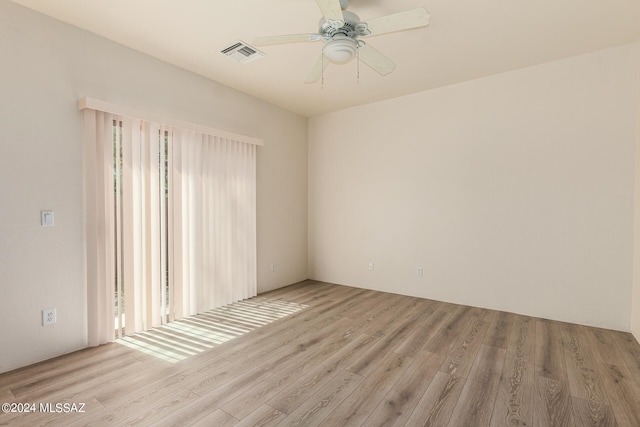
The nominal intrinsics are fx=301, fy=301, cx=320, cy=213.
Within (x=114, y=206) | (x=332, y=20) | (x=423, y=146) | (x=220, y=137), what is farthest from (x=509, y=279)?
(x=114, y=206)

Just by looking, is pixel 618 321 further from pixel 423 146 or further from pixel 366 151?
pixel 366 151

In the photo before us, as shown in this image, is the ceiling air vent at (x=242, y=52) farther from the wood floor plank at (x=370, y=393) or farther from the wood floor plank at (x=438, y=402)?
the wood floor plank at (x=438, y=402)

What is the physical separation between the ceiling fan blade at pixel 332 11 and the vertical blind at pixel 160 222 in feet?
7.23

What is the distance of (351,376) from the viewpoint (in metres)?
2.21

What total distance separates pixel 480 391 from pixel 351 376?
2.86 ft

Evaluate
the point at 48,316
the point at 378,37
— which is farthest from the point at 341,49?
the point at 48,316

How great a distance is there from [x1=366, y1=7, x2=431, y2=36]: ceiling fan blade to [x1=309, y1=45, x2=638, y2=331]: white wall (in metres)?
2.33

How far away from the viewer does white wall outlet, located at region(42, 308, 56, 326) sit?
246cm

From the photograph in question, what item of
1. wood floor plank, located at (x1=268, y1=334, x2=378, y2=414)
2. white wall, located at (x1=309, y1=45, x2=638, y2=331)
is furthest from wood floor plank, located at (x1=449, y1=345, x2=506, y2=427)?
white wall, located at (x1=309, y1=45, x2=638, y2=331)

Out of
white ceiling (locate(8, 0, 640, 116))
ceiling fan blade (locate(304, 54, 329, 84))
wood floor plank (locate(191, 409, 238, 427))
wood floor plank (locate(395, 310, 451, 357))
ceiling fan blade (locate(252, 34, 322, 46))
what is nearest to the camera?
wood floor plank (locate(191, 409, 238, 427))

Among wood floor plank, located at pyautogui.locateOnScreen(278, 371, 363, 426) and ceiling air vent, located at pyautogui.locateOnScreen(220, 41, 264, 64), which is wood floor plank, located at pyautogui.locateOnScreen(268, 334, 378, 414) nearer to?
wood floor plank, located at pyautogui.locateOnScreen(278, 371, 363, 426)

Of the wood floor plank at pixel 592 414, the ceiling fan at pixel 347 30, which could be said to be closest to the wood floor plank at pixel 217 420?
the wood floor plank at pixel 592 414

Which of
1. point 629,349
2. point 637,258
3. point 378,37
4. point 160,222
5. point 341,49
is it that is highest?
point 378,37

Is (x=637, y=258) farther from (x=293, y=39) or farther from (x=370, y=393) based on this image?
(x=293, y=39)
